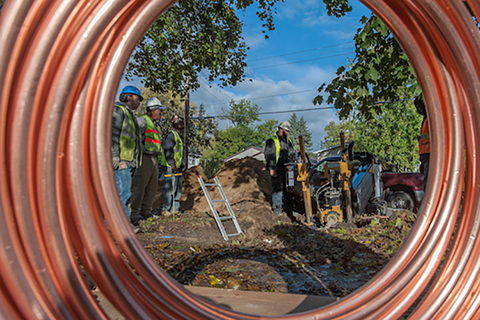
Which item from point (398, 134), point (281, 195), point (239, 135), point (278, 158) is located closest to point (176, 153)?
point (278, 158)

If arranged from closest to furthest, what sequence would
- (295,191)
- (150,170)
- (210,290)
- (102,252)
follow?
(102,252) → (210,290) → (150,170) → (295,191)

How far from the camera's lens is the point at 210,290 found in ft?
8.13

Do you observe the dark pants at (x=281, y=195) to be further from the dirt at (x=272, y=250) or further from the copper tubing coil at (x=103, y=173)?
the copper tubing coil at (x=103, y=173)

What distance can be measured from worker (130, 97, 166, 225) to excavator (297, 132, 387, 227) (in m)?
2.71

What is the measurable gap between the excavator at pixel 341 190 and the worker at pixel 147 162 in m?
2.71

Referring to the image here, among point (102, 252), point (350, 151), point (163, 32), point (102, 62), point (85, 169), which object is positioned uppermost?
point (163, 32)

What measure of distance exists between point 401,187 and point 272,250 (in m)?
5.39

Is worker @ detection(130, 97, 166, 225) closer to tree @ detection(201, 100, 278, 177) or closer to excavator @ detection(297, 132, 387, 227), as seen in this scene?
excavator @ detection(297, 132, 387, 227)

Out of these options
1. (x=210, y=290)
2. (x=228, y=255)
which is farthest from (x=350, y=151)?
(x=210, y=290)

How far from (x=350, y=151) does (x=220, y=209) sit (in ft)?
12.0

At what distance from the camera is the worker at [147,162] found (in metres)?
5.49

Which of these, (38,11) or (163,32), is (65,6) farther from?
(163,32)

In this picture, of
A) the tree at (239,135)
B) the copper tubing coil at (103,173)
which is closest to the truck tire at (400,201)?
the copper tubing coil at (103,173)

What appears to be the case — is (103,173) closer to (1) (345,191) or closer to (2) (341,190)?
(1) (345,191)
